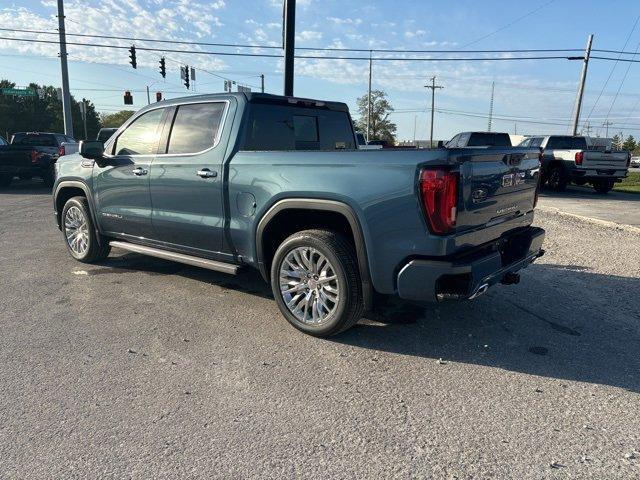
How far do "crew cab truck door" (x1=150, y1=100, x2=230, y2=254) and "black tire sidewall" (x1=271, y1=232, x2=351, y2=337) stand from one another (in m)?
0.70

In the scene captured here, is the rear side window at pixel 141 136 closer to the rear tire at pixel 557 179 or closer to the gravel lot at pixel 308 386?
the gravel lot at pixel 308 386

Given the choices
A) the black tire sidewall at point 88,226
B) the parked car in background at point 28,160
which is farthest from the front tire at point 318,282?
the parked car in background at point 28,160

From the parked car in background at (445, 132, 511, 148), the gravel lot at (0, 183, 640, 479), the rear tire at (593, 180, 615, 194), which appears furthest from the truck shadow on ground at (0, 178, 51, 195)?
the rear tire at (593, 180, 615, 194)

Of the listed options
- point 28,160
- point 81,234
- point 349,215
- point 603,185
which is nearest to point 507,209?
point 349,215

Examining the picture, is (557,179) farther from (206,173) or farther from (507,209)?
(206,173)

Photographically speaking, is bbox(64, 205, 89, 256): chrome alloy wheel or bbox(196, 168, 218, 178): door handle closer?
bbox(196, 168, 218, 178): door handle

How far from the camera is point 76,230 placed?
6.40m

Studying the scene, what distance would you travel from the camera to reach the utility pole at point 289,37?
39.0 ft

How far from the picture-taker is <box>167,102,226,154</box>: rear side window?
463 cm

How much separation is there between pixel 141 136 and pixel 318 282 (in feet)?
9.09

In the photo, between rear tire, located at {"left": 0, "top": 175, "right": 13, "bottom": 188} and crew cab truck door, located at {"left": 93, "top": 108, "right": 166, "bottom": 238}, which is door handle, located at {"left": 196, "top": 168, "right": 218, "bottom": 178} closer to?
crew cab truck door, located at {"left": 93, "top": 108, "right": 166, "bottom": 238}

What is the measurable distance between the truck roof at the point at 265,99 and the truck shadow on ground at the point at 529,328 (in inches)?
62.5

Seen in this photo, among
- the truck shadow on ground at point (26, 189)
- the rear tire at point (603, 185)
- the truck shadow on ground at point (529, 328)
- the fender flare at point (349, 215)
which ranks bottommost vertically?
the truck shadow on ground at point (26, 189)

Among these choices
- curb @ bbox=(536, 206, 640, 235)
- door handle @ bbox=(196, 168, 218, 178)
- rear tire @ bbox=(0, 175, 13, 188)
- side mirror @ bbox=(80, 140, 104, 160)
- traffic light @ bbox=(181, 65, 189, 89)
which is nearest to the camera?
door handle @ bbox=(196, 168, 218, 178)
